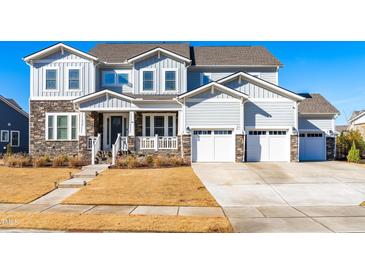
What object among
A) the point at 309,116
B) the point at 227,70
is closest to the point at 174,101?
the point at 227,70

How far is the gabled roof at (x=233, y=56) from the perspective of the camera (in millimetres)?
21312

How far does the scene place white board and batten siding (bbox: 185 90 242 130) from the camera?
16812 millimetres

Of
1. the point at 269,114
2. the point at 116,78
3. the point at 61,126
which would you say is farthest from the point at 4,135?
the point at 269,114

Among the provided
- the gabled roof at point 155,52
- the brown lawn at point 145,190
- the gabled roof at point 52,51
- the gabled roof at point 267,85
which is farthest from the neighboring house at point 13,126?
the gabled roof at point 267,85

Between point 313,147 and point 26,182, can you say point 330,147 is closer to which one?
point 313,147

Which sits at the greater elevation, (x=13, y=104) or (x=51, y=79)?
(x=51, y=79)

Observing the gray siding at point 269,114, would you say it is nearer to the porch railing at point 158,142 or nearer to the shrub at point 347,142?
the porch railing at point 158,142

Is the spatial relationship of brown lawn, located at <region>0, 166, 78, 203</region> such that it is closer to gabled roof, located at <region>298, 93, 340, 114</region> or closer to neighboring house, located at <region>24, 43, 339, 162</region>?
neighboring house, located at <region>24, 43, 339, 162</region>

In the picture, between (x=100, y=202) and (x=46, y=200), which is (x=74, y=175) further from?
(x=100, y=202)

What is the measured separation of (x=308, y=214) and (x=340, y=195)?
3.03 metres

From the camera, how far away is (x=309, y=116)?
2008 centimetres

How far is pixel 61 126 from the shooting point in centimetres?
1925

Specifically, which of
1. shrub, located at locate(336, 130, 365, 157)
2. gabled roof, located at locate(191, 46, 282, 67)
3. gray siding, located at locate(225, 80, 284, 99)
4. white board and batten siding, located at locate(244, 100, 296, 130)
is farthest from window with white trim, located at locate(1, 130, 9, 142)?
shrub, located at locate(336, 130, 365, 157)

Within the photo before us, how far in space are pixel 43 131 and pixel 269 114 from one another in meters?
14.2
